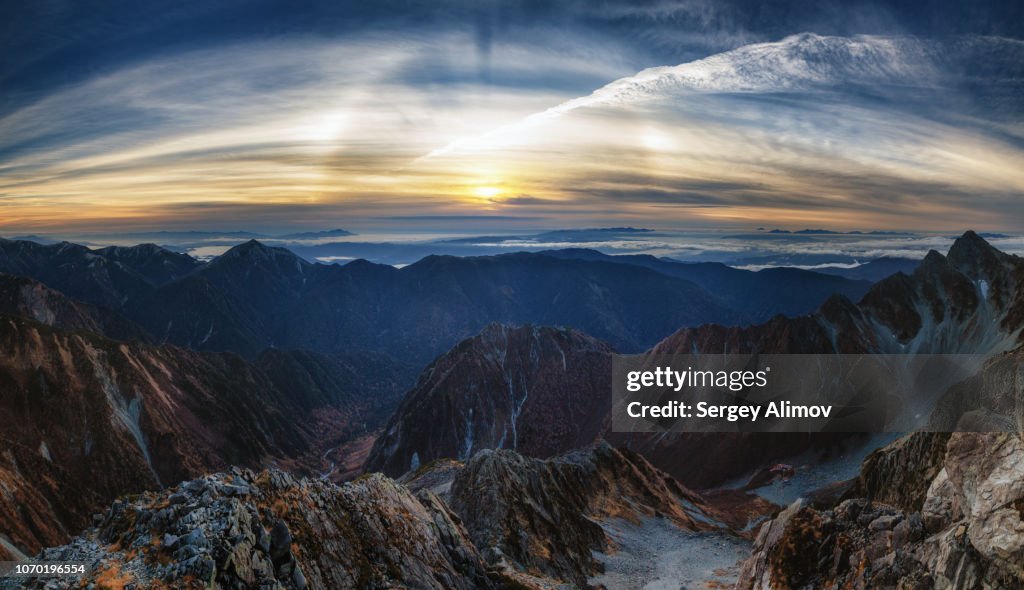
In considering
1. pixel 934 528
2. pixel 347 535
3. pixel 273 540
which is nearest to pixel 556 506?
pixel 347 535

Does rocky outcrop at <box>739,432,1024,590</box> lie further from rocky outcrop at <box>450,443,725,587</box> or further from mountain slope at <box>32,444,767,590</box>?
rocky outcrop at <box>450,443,725,587</box>

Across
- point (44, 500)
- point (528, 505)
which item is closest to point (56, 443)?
point (44, 500)

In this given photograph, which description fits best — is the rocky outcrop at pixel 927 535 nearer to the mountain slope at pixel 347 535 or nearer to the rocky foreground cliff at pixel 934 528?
the rocky foreground cliff at pixel 934 528

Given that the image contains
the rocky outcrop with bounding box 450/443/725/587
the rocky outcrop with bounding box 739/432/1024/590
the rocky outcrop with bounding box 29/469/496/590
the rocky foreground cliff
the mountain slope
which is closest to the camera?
the rocky outcrop with bounding box 739/432/1024/590

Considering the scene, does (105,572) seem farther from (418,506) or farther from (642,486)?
(642,486)

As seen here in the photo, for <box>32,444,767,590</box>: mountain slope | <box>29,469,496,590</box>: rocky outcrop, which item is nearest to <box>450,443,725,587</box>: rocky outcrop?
<box>32,444,767,590</box>: mountain slope
